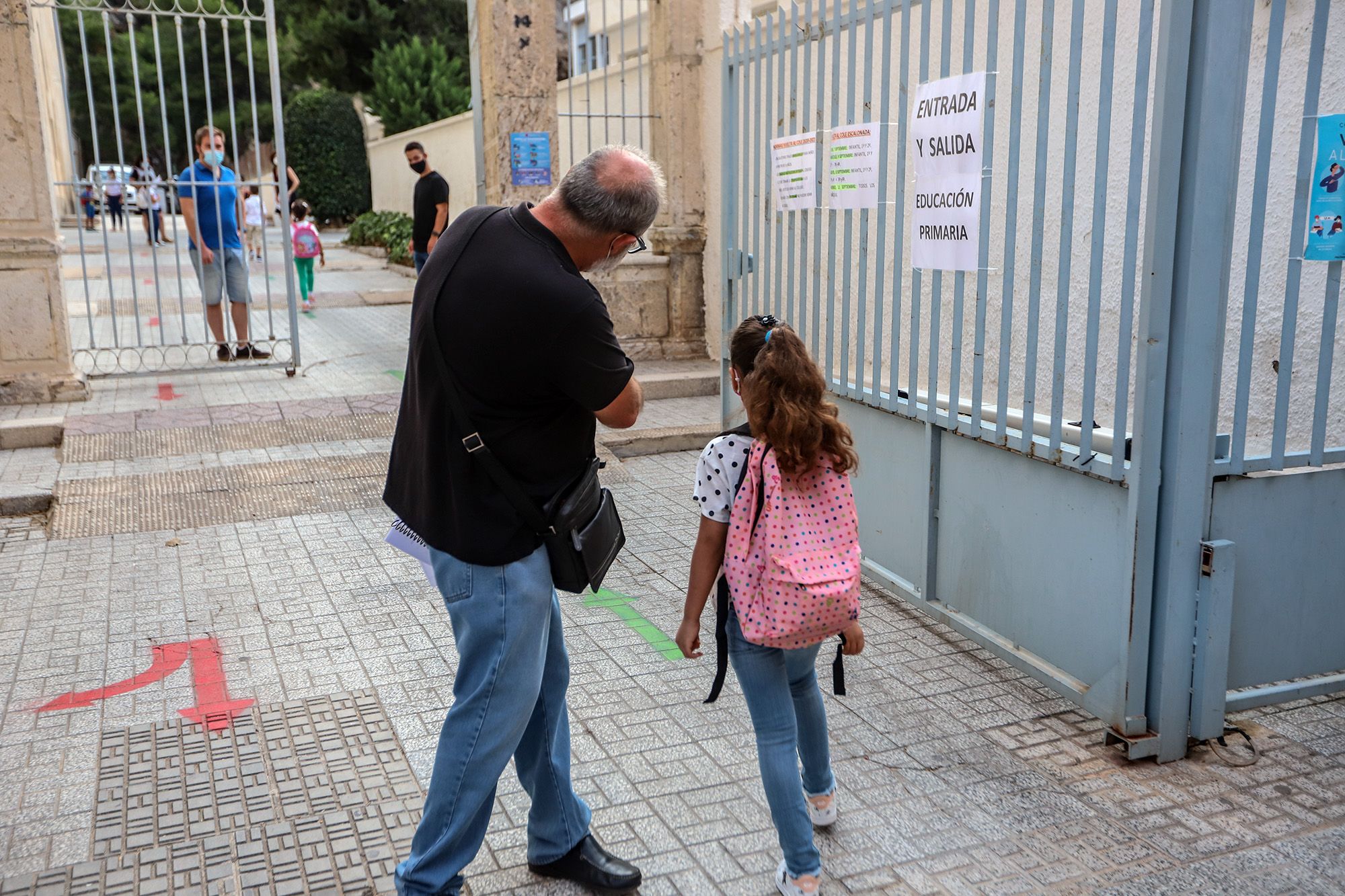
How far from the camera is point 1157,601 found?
11.3 ft

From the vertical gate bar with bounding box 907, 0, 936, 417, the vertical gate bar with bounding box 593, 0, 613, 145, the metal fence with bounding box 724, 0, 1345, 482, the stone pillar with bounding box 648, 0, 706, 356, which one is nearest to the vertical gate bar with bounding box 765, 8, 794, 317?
the metal fence with bounding box 724, 0, 1345, 482

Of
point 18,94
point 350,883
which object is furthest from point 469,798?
point 18,94

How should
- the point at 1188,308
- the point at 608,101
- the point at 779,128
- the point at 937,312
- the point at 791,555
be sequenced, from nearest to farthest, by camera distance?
the point at 791,555 < the point at 1188,308 < the point at 937,312 < the point at 779,128 < the point at 608,101

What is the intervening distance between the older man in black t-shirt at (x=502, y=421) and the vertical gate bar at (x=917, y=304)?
80.8 inches

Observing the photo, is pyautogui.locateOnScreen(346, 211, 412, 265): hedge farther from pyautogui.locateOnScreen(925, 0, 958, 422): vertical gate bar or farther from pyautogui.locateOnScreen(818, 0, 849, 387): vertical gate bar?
pyautogui.locateOnScreen(925, 0, 958, 422): vertical gate bar

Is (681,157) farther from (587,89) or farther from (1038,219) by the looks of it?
(1038,219)

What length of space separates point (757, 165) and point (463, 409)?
3680 millimetres

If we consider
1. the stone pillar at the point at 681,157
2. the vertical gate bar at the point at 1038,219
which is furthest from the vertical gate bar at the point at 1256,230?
the stone pillar at the point at 681,157

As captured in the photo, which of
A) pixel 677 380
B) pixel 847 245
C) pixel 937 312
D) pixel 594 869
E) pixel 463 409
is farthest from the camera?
pixel 677 380

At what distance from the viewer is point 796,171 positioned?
521 cm

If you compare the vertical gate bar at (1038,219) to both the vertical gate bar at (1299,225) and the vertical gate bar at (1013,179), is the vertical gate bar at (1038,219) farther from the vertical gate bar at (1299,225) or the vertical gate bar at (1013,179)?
the vertical gate bar at (1299,225)

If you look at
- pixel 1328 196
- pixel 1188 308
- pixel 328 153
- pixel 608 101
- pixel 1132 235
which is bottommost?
pixel 1188 308

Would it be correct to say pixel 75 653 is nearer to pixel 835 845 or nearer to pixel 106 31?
pixel 835 845

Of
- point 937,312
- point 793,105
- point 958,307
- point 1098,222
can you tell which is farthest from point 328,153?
point 1098,222
